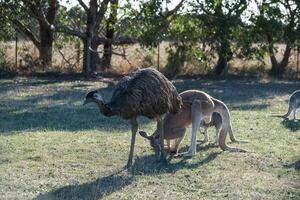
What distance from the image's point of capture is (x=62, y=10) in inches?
954

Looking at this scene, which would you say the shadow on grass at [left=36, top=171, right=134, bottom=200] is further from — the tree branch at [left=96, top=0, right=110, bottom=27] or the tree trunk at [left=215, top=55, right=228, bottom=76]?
the tree trunk at [left=215, top=55, right=228, bottom=76]

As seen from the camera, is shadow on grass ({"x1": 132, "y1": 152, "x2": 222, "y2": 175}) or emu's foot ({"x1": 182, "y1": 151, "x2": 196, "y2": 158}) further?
emu's foot ({"x1": 182, "y1": 151, "x2": 196, "y2": 158})

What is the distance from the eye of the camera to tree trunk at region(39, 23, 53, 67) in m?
23.6

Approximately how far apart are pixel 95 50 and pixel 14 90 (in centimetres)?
558

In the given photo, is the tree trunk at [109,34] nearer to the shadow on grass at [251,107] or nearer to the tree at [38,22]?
the tree at [38,22]

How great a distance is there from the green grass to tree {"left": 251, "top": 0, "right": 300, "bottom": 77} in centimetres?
893

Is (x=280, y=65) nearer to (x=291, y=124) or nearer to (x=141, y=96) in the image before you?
(x=291, y=124)

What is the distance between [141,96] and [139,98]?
0.13 feet

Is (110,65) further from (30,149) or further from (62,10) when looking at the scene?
(30,149)

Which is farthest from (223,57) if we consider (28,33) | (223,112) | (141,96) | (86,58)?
(141,96)

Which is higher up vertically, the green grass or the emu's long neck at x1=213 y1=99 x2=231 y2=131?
the emu's long neck at x1=213 y1=99 x2=231 y2=131

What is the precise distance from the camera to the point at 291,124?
13.0 meters

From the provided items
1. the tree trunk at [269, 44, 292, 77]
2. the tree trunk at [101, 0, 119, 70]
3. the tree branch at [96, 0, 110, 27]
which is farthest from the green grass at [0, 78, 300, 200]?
the tree trunk at [269, 44, 292, 77]

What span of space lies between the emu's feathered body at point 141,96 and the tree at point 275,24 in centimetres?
1551
